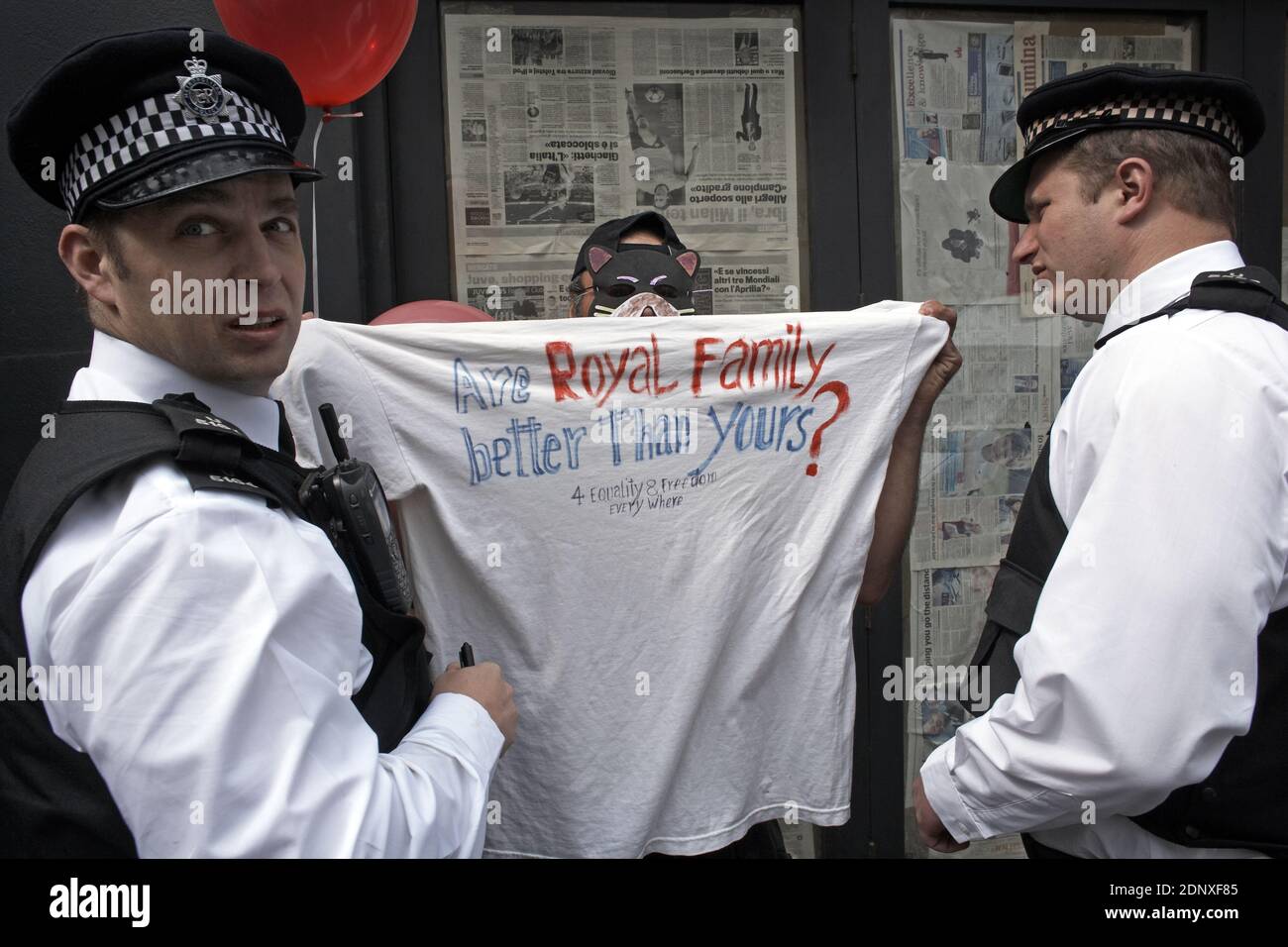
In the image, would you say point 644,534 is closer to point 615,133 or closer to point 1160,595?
point 1160,595

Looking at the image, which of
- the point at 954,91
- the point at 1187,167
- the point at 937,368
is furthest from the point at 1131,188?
the point at 954,91

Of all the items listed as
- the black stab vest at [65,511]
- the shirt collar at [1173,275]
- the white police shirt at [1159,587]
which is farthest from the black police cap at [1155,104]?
the black stab vest at [65,511]

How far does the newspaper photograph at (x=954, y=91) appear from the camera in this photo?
10.3 feet

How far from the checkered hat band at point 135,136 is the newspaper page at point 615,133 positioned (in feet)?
5.28

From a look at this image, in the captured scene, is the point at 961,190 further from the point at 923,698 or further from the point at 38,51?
the point at 38,51

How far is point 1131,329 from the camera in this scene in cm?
166

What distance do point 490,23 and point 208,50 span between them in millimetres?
1692

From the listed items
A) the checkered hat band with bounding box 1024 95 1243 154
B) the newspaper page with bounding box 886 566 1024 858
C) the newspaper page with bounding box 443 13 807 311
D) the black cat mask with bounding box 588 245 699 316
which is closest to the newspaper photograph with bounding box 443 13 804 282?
the newspaper page with bounding box 443 13 807 311

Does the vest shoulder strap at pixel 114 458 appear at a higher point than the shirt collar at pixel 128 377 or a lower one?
lower

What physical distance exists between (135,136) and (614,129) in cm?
188

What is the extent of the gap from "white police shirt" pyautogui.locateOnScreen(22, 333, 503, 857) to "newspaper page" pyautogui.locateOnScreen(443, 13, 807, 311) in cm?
192

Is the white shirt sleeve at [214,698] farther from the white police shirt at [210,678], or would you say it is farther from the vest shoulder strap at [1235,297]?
the vest shoulder strap at [1235,297]

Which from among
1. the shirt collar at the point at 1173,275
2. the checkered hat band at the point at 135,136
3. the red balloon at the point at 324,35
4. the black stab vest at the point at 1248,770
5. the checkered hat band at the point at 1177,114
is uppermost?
the red balloon at the point at 324,35
